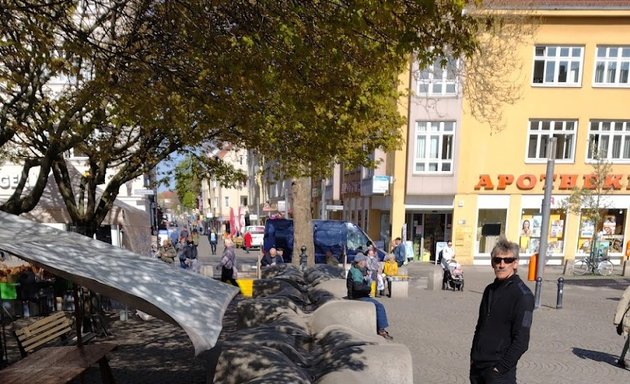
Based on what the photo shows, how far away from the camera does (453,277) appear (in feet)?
45.1

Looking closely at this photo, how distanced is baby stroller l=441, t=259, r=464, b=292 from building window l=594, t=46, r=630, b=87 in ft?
45.7

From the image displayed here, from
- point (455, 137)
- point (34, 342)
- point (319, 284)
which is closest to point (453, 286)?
point (319, 284)

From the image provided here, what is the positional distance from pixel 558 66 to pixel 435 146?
710 centimetres

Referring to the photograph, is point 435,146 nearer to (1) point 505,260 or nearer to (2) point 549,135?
(2) point 549,135

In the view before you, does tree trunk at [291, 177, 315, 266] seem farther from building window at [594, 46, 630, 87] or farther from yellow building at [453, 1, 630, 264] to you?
building window at [594, 46, 630, 87]

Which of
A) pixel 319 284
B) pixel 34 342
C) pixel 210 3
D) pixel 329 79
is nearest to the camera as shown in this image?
pixel 210 3

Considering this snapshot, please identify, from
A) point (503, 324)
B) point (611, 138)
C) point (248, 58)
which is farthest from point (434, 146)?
point (503, 324)

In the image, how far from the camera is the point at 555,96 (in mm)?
21156

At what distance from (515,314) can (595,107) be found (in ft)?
72.2

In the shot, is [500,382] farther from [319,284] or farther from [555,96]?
[555,96]

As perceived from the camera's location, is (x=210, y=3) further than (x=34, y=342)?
No

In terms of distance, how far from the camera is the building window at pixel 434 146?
2150cm

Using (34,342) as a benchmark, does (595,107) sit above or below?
above

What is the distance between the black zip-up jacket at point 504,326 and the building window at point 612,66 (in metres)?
22.0
